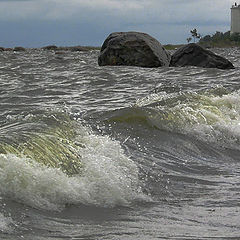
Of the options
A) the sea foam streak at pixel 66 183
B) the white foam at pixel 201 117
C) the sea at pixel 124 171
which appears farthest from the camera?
the white foam at pixel 201 117

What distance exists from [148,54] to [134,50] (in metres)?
0.51

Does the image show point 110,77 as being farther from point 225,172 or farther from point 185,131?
point 225,172

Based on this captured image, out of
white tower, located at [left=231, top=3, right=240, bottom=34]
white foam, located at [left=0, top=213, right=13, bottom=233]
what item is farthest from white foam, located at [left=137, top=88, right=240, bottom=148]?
white tower, located at [left=231, top=3, right=240, bottom=34]

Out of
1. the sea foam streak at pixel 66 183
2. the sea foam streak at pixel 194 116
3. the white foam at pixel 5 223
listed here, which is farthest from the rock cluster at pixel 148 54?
the white foam at pixel 5 223

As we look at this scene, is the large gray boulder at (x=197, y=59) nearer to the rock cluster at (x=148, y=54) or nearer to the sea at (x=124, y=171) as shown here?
the rock cluster at (x=148, y=54)

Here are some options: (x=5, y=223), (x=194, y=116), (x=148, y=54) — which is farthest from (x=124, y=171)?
(x=148, y=54)

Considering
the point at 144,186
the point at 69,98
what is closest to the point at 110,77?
the point at 69,98

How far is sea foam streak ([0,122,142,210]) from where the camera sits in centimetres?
482

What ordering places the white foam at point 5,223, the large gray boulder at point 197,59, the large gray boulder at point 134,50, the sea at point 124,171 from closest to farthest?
the white foam at point 5,223
the sea at point 124,171
the large gray boulder at point 197,59
the large gray boulder at point 134,50

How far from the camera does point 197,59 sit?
2047 centimetres

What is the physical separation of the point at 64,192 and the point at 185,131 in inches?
161

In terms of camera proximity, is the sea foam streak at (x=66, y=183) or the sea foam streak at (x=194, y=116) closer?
the sea foam streak at (x=66, y=183)

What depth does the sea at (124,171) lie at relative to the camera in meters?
4.48

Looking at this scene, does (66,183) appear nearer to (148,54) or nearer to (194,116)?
(194,116)
